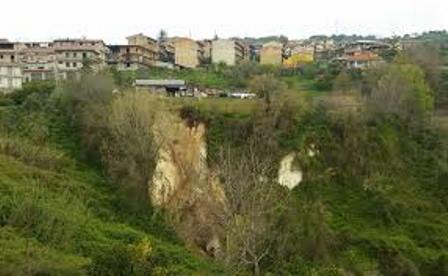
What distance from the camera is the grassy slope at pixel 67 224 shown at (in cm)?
2502

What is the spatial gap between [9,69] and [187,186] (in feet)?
Answer: 74.3

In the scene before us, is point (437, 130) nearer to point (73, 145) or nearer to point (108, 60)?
Answer: point (73, 145)

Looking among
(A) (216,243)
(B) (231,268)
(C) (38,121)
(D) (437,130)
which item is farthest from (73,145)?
(D) (437,130)

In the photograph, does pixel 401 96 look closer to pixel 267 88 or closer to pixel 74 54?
pixel 267 88

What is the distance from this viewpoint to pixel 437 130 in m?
48.0

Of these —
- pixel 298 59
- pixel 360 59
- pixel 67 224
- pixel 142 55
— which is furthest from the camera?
pixel 298 59

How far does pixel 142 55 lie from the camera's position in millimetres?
73062

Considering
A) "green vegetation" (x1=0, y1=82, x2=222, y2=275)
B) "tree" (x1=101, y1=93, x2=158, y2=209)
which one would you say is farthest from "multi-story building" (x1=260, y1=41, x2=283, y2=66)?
"tree" (x1=101, y1=93, x2=158, y2=209)

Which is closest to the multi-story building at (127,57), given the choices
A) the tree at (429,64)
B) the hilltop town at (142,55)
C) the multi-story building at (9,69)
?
the hilltop town at (142,55)

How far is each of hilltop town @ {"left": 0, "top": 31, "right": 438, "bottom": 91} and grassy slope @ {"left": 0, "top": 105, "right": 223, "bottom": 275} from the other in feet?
48.5

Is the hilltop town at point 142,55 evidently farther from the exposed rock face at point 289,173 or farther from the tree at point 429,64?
the exposed rock face at point 289,173

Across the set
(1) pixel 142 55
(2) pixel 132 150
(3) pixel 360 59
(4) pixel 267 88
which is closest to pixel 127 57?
(1) pixel 142 55

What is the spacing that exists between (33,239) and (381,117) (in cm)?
2640

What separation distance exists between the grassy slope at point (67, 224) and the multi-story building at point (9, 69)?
15852 mm
